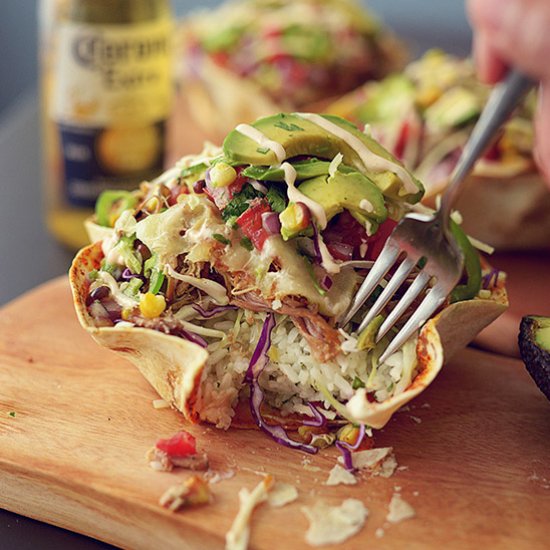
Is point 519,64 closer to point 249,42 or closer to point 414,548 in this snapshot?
point 414,548

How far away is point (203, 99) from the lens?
16.1 ft

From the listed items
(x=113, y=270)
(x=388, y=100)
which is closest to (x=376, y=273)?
(x=113, y=270)

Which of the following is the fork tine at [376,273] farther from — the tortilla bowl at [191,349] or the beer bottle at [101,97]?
the beer bottle at [101,97]

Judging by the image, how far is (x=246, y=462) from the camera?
228 centimetres

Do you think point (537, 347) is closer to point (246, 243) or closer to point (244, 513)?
point (246, 243)

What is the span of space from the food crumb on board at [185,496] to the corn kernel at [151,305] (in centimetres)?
42

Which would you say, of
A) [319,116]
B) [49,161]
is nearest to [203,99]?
[49,161]

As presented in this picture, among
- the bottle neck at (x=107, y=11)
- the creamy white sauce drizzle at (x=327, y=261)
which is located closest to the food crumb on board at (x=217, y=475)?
the creamy white sauce drizzle at (x=327, y=261)

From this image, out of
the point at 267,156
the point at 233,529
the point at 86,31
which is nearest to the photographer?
the point at 233,529

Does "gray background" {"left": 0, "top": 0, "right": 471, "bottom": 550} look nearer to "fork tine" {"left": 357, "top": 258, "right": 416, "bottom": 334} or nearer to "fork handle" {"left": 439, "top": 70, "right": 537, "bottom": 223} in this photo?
"fork tine" {"left": 357, "top": 258, "right": 416, "bottom": 334}

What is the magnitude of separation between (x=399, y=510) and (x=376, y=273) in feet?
1.81

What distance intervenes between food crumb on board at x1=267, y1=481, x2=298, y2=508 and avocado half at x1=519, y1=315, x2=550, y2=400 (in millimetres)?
693

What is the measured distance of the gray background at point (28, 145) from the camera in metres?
2.22

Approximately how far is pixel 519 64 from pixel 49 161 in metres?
2.54
